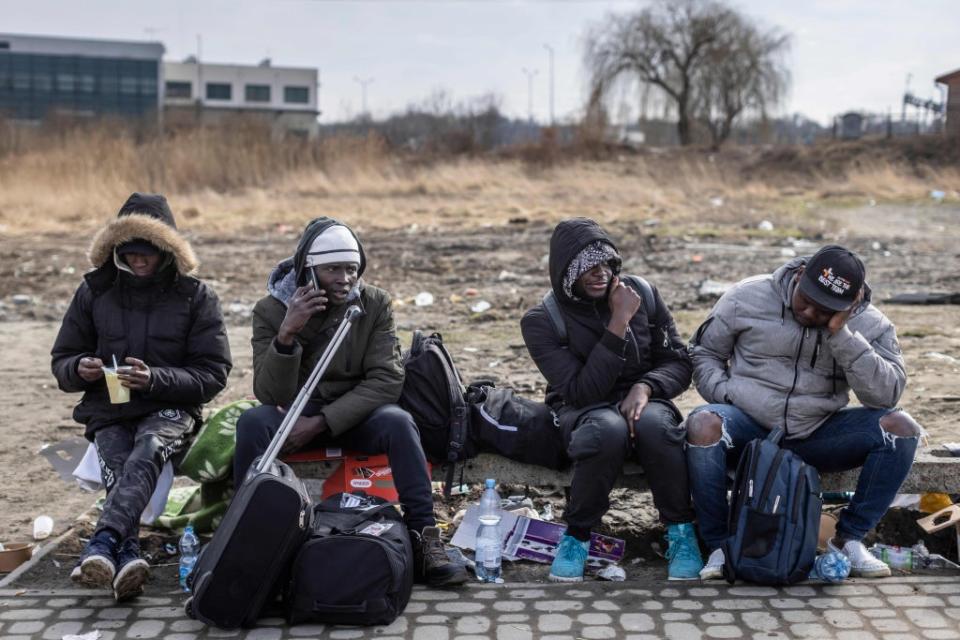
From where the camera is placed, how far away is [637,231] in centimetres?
1931

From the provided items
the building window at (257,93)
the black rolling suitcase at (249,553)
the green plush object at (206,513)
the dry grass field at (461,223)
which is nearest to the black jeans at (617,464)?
the black rolling suitcase at (249,553)

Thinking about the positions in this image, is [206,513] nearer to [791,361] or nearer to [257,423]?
[257,423]

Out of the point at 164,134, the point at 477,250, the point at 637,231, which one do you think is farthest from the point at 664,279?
the point at 164,134

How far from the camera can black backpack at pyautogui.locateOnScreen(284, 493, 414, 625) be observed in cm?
396

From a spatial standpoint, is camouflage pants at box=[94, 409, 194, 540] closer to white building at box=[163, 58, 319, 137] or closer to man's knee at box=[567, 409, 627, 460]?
man's knee at box=[567, 409, 627, 460]

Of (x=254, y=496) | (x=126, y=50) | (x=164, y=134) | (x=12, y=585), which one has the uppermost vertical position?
(x=126, y=50)

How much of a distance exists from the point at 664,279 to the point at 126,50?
85.9 metres

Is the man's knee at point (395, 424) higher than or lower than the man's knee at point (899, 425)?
lower

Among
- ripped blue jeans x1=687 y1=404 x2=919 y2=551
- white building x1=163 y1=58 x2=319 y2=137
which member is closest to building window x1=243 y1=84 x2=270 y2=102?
white building x1=163 y1=58 x2=319 y2=137

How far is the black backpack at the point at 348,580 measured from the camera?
13.0 feet

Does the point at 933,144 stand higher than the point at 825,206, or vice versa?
the point at 933,144

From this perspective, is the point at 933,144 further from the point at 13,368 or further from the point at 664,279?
the point at 13,368

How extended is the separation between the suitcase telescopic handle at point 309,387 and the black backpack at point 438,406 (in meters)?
0.42

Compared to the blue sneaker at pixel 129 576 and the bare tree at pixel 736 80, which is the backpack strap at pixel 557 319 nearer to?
the blue sneaker at pixel 129 576
